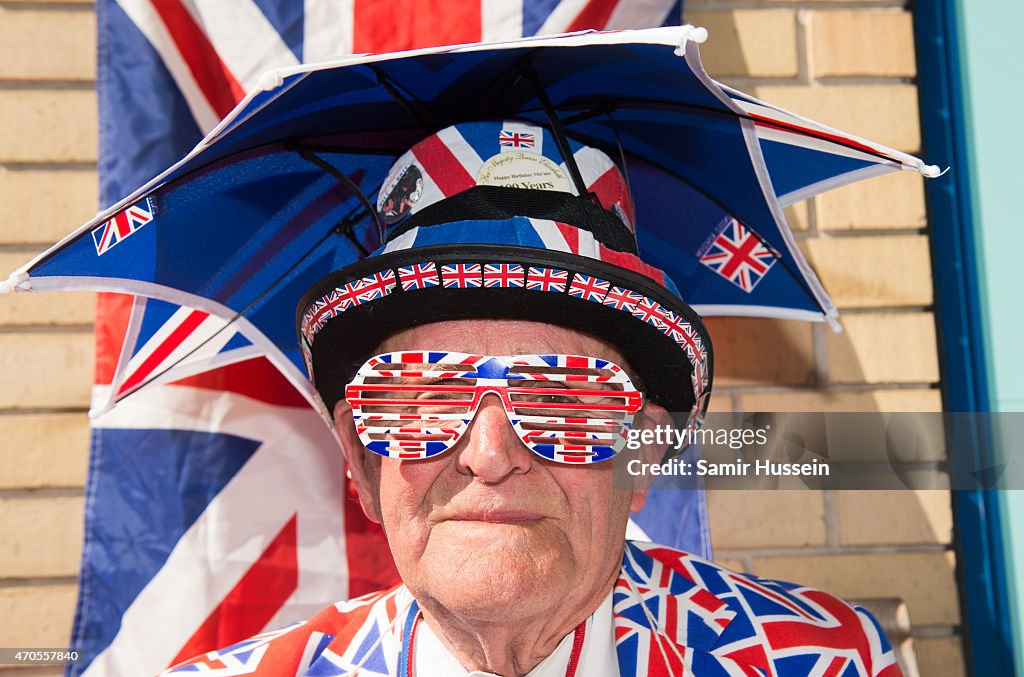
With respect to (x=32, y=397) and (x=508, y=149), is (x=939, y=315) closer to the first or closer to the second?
(x=508, y=149)

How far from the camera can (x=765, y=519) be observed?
225 cm

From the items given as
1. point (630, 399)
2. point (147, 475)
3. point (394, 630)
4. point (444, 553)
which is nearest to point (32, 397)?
point (147, 475)

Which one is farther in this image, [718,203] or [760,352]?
[760,352]

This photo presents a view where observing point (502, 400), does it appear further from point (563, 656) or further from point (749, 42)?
point (749, 42)

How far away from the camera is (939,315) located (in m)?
2.30

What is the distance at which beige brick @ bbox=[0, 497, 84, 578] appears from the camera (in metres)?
2.16

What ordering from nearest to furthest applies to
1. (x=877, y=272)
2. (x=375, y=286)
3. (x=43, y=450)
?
(x=375, y=286) < (x=43, y=450) < (x=877, y=272)

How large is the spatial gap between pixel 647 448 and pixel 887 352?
1.01 meters

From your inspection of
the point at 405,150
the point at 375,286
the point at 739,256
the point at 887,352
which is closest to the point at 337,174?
the point at 405,150

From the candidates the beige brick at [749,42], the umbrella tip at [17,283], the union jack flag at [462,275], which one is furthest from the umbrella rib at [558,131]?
the beige brick at [749,42]

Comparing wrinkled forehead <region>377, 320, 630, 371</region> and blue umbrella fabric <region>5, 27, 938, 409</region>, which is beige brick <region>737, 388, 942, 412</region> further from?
wrinkled forehead <region>377, 320, 630, 371</region>

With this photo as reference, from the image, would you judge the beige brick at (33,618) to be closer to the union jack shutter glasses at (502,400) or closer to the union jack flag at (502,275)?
the union jack shutter glasses at (502,400)

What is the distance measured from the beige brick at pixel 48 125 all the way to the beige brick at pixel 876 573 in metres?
2.02

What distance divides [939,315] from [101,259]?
1.97 meters
